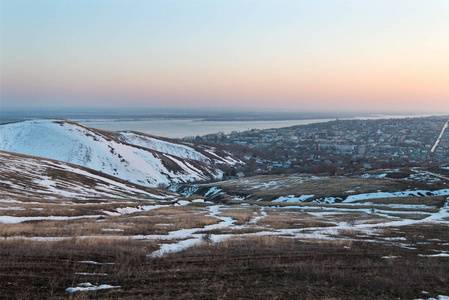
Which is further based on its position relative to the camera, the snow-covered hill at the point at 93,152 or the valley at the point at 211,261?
the snow-covered hill at the point at 93,152

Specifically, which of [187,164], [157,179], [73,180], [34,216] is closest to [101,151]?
[157,179]

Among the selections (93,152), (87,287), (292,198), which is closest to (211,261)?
(87,287)

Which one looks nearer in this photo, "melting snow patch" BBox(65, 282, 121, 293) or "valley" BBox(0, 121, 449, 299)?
"melting snow patch" BBox(65, 282, 121, 293)

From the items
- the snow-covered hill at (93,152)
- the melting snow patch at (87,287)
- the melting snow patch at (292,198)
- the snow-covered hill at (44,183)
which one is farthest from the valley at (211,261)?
the snow-covered hill at (93,152)

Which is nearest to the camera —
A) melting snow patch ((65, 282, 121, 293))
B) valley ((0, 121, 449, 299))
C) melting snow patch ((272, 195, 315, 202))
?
melting snow patch ((65, 282, 121, 293))

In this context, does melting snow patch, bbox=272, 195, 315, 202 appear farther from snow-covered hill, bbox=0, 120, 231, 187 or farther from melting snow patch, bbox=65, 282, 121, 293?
snow-covered hill, bbox=0, 120, 231, 187

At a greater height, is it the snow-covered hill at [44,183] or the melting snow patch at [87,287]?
the melting snow patch at [87,287]

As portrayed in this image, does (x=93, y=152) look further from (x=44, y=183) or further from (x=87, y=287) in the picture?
(x=87, y=287)

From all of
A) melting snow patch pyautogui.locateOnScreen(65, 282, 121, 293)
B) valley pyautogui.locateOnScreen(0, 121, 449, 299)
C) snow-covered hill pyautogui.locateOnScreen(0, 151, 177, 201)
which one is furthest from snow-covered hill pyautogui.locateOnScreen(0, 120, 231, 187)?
melting snow patch pyautogui.locateOnScreen(65, 282, 121, 293)

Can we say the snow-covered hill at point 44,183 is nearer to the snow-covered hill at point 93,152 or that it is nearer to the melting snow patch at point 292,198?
the melting snow patch at point 292,198
